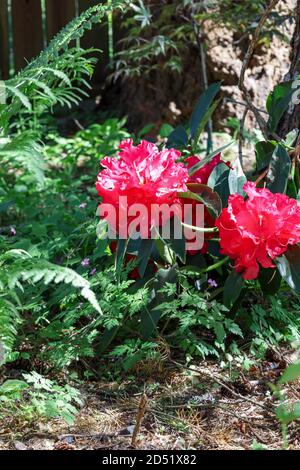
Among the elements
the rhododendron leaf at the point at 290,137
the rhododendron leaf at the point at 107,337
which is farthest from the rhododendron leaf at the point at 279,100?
the rhododendron leaf at the point at 107,337

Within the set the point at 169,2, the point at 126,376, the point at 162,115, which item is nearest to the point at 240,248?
the point at 126,376

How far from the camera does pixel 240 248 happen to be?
7.45ft

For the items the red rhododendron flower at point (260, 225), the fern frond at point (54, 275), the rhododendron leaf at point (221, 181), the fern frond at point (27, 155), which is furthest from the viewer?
the rhododendron leaf at point (221, 181)

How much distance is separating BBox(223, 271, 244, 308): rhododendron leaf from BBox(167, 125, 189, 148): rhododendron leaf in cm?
66

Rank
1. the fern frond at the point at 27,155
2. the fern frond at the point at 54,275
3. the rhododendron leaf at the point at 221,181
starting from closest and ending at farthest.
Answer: the fern frond at the point at 54,275 < the fern frond at the point at 27,155 < the rhododendron leaf at the point at 221,181

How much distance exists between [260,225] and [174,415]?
0.59 m

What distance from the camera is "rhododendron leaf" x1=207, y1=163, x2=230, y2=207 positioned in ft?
8.44

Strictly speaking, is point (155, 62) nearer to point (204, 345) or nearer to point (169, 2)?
point (169, 2)

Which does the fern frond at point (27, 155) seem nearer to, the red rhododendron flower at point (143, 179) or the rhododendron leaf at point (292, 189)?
the red rhododendron flower at point (143, 179)

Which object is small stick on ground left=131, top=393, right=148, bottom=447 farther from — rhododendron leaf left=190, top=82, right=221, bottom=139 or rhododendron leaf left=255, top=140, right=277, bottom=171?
rhododendron leaf left=190, top=82, right=221, bottom=139

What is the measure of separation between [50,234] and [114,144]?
162 centimetres

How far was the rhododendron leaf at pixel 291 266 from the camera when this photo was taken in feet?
7.67

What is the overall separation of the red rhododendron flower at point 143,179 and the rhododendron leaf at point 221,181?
275 mm

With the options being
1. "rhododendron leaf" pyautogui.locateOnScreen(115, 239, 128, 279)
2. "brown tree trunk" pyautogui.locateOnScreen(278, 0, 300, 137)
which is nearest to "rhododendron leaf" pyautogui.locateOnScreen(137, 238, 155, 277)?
"rhododendron leaf" pyautogui.locateOnScreen(115, 239, 128, 279)
